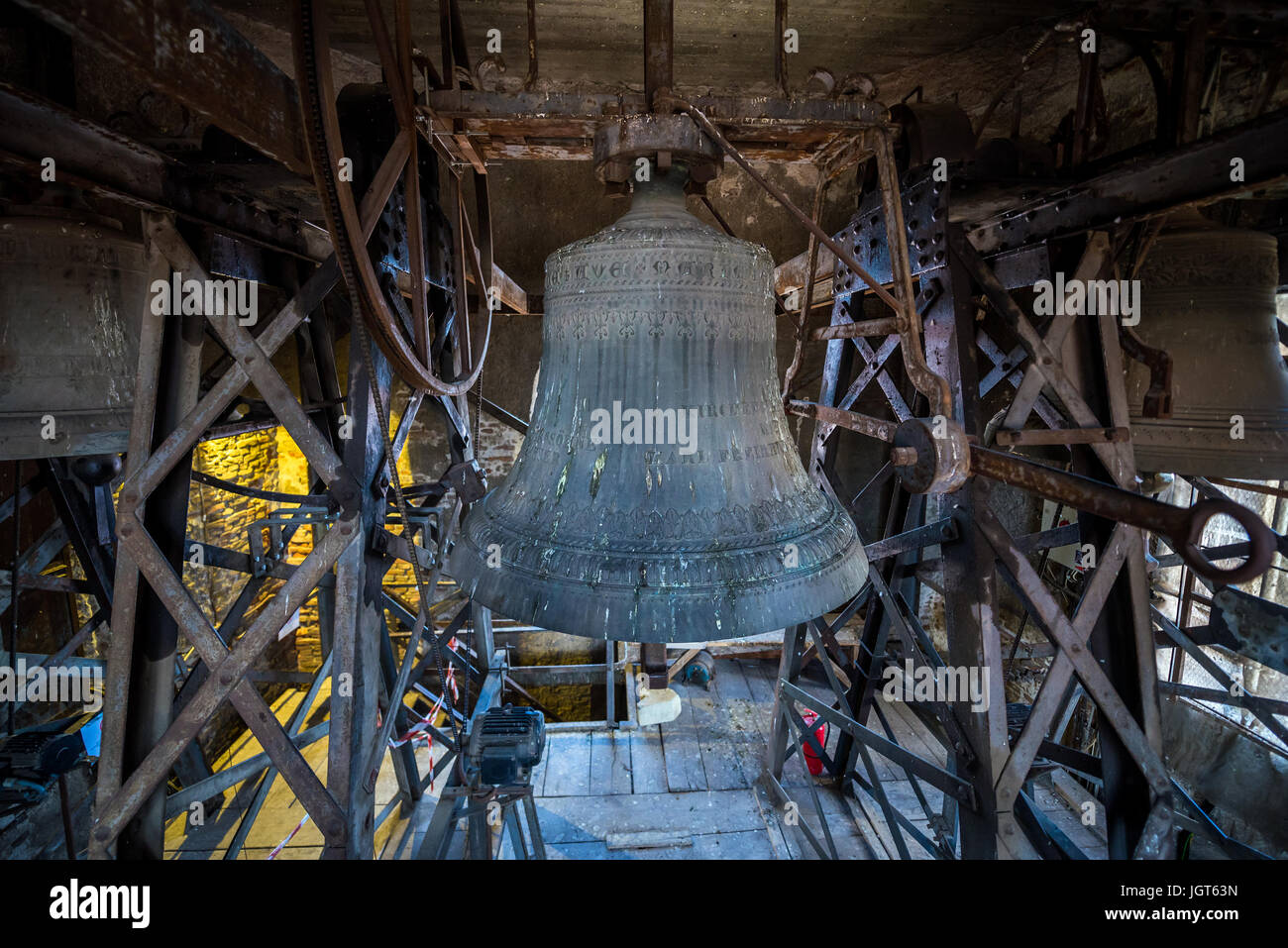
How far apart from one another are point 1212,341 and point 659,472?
293cm

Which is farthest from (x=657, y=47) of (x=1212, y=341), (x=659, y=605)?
(x=1212, y=341)

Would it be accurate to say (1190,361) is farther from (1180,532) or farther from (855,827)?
(855,827)

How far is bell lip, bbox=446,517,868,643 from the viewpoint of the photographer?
1238 millimetres

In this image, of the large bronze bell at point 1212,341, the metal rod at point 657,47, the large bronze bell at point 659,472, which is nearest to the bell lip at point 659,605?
the large bronze bell at point 659,472

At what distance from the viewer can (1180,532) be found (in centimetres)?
83

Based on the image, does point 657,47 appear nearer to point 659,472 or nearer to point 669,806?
point 659,472

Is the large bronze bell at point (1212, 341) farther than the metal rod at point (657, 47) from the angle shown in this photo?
Yes

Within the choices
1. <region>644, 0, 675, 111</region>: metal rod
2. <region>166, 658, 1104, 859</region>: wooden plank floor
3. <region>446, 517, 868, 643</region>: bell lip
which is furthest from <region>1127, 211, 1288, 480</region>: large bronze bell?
<region>166, 658, 1104, 859</region>: wooden plank floor

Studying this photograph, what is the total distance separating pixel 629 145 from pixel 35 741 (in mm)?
4401

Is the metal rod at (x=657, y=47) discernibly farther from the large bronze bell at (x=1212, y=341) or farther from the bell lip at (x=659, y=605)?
the large bronze bell at (x=1212, y=341)

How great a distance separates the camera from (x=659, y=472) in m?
1.47

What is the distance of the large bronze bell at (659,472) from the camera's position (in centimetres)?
131

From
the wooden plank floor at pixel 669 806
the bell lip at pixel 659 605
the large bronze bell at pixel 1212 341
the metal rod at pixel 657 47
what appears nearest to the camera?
the bell lip at pixel 659 605

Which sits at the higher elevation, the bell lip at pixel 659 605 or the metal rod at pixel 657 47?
the metal rod at pixel 657 47
